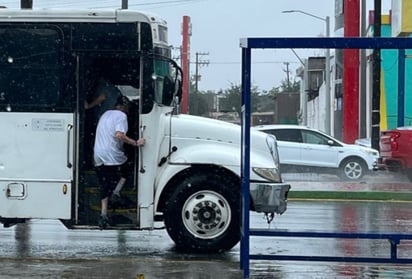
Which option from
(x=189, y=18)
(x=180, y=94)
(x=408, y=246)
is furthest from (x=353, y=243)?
(x=189, y=18)

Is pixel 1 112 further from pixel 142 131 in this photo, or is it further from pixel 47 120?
pixel 142 131

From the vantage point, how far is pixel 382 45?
26.8ft

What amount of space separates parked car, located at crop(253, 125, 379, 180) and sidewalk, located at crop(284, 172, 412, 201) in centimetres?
30

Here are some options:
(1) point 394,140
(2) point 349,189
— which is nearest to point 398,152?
(1) point 394,140

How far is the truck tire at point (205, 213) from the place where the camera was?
404 inches

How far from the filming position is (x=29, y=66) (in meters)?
10.3

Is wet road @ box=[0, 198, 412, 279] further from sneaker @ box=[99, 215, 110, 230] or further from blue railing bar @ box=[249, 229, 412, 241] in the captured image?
blue railing bar @ box=[249, 229, 412, 241]

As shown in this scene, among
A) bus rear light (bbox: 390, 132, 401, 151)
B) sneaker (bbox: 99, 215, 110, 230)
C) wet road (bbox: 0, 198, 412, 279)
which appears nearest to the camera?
wet road (bbox: 0, 198, 412, 279)

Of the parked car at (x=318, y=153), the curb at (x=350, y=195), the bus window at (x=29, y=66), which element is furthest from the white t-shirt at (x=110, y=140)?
the curb at (x=350, y=195)

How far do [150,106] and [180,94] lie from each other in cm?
87

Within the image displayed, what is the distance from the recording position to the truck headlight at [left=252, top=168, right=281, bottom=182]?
406 inches

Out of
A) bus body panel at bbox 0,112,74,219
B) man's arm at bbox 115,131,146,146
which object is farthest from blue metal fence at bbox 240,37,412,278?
bus body panel at bbox 0,112,74,219

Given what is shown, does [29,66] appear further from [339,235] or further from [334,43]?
[339,235]

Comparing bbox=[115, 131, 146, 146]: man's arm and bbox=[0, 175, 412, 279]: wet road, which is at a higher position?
bbox=[115, 131, 146, 146]: man's arm
